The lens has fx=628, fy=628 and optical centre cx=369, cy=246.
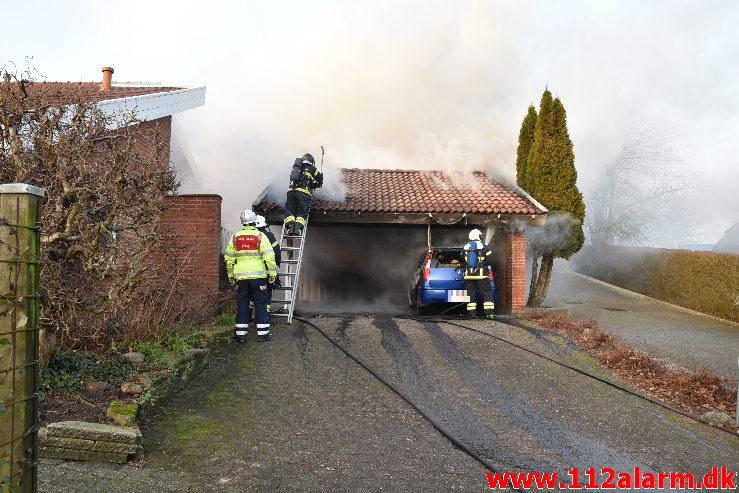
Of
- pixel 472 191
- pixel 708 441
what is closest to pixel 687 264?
pixel 472 191

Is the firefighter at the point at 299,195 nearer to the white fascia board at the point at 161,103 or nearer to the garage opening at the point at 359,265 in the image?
the white fascia board at the point at 161,103

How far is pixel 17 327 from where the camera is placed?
7.39 ft

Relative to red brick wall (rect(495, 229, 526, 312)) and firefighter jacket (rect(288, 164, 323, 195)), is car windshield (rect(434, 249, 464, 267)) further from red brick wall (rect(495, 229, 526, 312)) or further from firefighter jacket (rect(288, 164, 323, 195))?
firefighter jacket (rect(288, 164, 323, 195))

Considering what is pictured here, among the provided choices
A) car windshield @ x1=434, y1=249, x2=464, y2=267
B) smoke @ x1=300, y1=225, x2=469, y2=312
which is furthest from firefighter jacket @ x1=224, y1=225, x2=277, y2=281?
smoke @ x1=300, y1=225, x2=469, y2=312

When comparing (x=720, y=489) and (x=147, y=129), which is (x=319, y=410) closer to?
(x=720, y=489)

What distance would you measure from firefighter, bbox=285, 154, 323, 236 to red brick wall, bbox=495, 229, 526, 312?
481cm

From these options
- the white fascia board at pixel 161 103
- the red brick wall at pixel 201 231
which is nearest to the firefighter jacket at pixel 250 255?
the red brick wall at pixel 201 231

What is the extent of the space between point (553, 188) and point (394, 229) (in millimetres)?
5032

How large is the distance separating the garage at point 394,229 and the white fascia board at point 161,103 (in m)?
2.57

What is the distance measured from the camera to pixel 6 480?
217cm

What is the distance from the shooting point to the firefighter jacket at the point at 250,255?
8539 mm

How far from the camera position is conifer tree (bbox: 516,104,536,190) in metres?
16.6

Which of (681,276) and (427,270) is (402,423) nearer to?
(427,270)

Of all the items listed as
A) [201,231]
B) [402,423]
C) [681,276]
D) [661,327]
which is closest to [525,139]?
[661,327]
